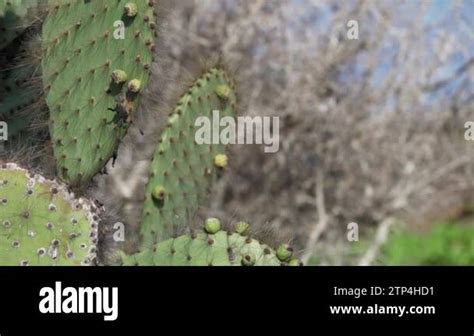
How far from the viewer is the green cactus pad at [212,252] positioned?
244 centimetres

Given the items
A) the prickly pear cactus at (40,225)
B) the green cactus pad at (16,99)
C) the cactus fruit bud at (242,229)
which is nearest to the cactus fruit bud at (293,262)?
the cactus fruit bud at (242,229)

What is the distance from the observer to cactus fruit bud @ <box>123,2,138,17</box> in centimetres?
254

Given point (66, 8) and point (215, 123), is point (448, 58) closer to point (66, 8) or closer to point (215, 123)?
point (215, 123)

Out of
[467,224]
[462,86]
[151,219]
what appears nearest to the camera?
[151,219]

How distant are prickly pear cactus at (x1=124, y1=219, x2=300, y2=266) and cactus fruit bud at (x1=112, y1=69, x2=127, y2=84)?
0.41m

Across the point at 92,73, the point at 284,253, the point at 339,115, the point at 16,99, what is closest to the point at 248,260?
the point at 284,253

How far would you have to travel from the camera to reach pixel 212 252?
249 cm

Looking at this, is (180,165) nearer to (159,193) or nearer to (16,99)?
(159,193)

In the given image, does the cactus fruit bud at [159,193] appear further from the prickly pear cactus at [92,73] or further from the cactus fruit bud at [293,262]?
the cactus fruit bud at [293,262]

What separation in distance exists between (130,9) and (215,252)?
25.1 inches

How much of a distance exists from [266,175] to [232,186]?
0.75 ft

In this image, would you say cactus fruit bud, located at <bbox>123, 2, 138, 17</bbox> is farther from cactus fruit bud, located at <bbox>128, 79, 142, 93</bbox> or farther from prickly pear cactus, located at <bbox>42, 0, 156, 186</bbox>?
cactus fruit bud, located at <bbox>128, 79, 142, 93</bbox>
